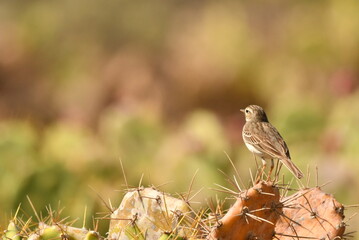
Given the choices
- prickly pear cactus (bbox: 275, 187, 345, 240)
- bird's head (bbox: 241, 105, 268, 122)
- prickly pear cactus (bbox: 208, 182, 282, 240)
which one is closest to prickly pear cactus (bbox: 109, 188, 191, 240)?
prickly pear cactus (bbox: 208, 182, 282, 240)

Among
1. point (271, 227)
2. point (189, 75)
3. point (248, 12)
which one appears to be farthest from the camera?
point (248, 12)

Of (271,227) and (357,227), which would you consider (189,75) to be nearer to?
(357,227)

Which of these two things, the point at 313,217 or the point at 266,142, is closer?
the point at 313,217

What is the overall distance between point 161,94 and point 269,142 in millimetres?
8287

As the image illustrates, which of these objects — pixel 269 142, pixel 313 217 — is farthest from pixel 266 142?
pixel 313 217

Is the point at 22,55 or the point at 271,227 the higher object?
the point at 271,227

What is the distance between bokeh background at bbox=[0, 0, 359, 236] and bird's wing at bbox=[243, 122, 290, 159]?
0.22 m

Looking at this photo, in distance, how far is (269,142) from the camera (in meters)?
4.05

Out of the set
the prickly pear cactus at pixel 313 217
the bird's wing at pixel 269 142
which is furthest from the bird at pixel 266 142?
the prickly pear cactus at pixel 313 217

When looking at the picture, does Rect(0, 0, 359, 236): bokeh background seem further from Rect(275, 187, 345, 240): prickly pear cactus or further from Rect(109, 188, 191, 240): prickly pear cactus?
Rect(109, 188, 191, 240): prickly pear cactus

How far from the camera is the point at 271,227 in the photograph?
3.58 meters

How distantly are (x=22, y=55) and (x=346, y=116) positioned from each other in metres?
7.71

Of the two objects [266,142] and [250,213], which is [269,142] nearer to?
[266,142]

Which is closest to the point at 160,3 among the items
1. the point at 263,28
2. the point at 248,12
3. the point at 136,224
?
the point at 248,12
